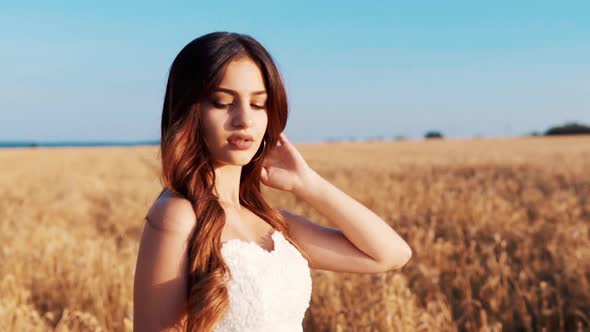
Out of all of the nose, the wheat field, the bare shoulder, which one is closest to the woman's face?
the nose

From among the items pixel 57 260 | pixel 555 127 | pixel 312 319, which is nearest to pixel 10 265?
pixel 57 260

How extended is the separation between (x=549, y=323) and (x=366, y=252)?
2492mm

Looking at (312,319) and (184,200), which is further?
(312,319)

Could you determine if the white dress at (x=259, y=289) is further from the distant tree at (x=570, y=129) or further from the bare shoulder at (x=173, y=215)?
the distant tree at (x=570, y=129)

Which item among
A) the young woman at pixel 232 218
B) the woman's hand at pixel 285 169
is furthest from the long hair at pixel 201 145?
the woman's hand at pixel 285 169

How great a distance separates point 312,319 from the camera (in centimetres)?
371

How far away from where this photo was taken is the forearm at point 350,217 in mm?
1923

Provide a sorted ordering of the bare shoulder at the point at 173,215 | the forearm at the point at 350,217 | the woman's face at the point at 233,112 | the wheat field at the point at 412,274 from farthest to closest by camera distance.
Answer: the wheat field at the point at 412,274, the forearm at the point at 350,217, the woman's face at the point at 233,112, the bare shoulder at the point at 173,215

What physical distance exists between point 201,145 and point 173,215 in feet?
0.82

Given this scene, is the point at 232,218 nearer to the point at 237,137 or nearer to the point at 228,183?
the point at 228,183

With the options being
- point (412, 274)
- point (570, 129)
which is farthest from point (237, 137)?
point (570, 129)

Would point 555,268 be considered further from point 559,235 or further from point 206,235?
point 206,235

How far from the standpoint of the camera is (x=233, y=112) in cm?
173

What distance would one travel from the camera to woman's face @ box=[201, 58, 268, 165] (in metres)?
1.72
